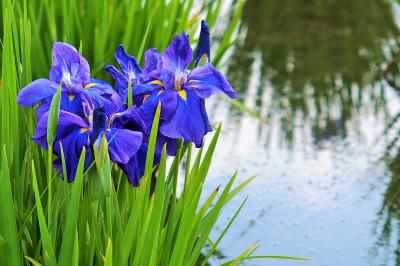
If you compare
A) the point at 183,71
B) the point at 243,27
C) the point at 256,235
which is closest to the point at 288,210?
the point at 256,235

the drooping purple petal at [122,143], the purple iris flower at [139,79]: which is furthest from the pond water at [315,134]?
the drooping purple petal at [122,143]

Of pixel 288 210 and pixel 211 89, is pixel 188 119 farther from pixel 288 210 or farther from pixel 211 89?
pixel 288 210

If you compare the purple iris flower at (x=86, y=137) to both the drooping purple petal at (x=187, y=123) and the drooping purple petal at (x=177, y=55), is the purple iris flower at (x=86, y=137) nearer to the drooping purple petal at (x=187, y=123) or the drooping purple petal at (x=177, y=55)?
the drooping purple petal at (x=187, y=123)

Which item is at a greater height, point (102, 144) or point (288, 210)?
point (102, 144)

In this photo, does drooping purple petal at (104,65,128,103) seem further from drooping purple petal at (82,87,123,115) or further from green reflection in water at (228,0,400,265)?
green reflection in water at (228,0,400,265)

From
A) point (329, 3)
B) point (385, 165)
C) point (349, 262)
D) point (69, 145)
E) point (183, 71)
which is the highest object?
point (329, 3)

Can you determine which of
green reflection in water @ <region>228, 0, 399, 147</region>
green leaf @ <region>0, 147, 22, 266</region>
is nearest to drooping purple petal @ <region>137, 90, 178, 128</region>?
green leaf @ <region>0, 147, 22, 266</region>
